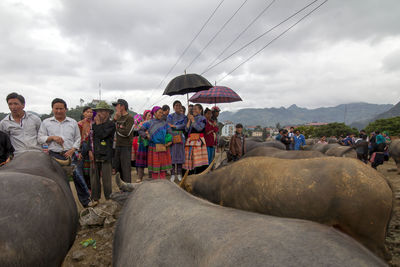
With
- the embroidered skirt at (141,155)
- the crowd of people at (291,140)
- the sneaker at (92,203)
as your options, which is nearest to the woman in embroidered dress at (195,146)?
the embroidered skirt at (141,155)

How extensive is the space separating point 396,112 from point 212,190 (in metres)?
193

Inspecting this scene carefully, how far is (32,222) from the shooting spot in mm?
1792

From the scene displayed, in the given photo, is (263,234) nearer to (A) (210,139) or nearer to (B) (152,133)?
(B) (152,133)

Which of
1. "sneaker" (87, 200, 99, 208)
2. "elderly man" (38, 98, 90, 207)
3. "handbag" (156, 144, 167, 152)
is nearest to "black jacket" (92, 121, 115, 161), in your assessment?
"elderly man" (38, 98, 90, 207)

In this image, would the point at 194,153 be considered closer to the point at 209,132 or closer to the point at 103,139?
the point at 209,132

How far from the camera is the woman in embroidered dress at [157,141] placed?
539 cm

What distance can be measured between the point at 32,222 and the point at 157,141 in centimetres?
365

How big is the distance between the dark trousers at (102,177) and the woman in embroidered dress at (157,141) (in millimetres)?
1044

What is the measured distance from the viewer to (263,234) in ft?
3.27

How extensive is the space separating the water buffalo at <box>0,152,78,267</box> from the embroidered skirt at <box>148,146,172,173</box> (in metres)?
3.08

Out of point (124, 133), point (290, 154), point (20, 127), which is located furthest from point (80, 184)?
point (290, 154)

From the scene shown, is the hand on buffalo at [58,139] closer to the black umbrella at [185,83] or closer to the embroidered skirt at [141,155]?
the embroidered skirt at [141,155]

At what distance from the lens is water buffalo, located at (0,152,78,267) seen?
5.42 ft

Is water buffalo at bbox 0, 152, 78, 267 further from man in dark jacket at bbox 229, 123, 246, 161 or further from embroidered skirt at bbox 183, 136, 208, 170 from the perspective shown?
man in dark jacket at bbox 229, 123, 246, 161
